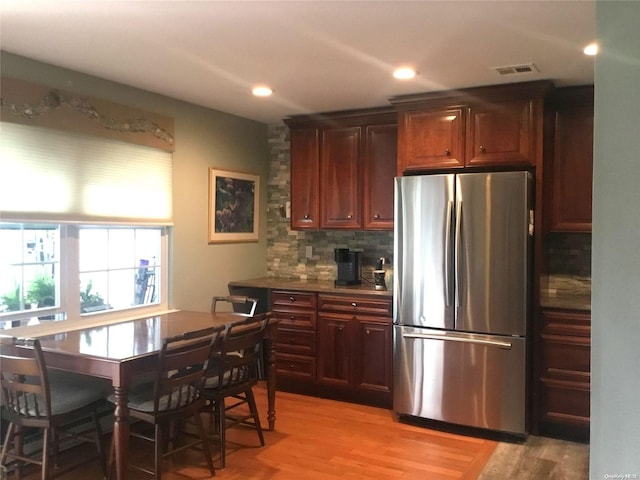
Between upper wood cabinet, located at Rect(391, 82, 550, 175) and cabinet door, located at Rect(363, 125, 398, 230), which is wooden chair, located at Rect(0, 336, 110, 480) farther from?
upper wood cabinet, located at Rect(391, 82, 550, 175)

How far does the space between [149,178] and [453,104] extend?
2214 mm

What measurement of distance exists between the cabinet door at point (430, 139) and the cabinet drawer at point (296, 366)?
66.2 inches

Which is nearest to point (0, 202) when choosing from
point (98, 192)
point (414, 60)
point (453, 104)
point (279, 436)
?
point (98, 192)

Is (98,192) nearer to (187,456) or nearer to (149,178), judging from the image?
(149,178)

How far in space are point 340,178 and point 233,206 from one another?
38.5 inches

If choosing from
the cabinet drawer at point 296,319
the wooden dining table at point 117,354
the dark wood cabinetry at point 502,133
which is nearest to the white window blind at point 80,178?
the wooden dining table at point 117,354

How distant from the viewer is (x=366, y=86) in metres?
3.78

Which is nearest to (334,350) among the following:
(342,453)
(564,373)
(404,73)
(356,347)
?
(356,347)

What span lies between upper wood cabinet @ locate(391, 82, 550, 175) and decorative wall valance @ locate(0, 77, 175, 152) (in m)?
1.74

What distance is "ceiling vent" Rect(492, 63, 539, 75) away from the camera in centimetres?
326

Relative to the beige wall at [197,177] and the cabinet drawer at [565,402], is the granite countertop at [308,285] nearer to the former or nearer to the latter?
the beige wall at [197,177]

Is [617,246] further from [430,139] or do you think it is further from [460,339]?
[430,139]

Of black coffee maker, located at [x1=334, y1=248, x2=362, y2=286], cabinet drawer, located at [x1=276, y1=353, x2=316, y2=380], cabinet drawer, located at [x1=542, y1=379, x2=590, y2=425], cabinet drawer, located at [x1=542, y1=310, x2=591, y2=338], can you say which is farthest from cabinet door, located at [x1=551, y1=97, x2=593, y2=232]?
cabinet drawer, located at [x1=276, y1=353, x2=316, y2=380]

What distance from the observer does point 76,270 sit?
3529 mm
